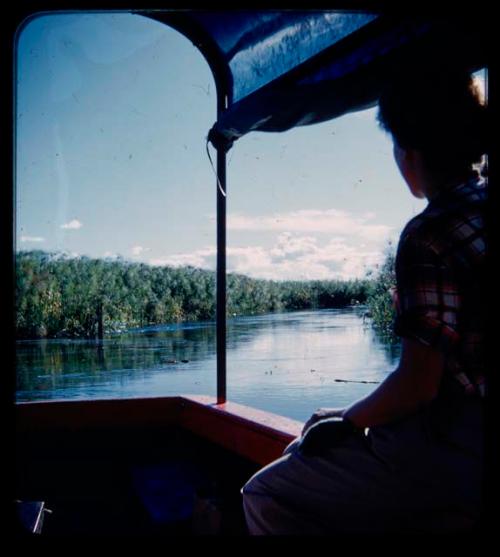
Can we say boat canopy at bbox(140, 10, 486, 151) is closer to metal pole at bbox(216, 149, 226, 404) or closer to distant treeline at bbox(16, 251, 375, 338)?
metal pole at bbox(216, 149, 226, 404)

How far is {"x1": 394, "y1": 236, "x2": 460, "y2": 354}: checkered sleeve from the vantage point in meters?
0.93

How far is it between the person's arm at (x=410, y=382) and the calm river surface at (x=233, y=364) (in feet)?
68.1

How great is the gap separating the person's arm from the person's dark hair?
35 cm

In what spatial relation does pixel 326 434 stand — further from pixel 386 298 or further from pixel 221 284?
pixel 386 298

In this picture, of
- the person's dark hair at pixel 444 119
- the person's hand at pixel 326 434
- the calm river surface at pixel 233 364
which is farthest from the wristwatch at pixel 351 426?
the calm river surface at pixel 233 364

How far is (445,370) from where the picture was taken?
0.97 m

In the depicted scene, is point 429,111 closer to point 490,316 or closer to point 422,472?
point 490,316

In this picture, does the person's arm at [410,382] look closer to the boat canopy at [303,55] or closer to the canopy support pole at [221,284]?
the boat canopy at [303,55]

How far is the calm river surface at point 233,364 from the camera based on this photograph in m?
29.1

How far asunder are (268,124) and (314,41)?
0.43 meters

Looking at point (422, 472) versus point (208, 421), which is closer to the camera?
point (422, 472)

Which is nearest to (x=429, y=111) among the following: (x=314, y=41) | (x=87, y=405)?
(x=314, y=41)

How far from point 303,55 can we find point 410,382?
4.82 feet

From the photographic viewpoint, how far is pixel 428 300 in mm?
942
